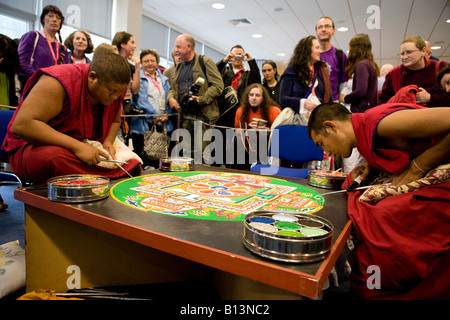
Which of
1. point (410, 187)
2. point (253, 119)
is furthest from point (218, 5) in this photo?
point (410, 187)

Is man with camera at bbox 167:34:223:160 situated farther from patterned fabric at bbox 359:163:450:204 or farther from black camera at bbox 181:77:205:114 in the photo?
patterned fabric at bbox 359:163:450:204

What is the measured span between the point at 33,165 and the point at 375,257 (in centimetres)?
133

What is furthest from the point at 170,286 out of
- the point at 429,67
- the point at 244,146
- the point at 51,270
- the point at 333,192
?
the point at 429,67

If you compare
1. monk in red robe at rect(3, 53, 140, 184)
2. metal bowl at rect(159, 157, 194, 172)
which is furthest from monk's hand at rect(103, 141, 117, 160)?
metal bowl at rect(159, 157, 194, 172)

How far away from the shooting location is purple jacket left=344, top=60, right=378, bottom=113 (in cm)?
242

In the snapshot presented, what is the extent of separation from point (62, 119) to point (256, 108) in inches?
76.3

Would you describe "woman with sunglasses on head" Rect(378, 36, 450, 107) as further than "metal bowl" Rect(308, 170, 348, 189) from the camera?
Yes

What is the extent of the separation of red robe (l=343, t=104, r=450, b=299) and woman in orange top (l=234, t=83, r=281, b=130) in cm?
202

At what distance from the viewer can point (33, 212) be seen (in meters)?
1.05

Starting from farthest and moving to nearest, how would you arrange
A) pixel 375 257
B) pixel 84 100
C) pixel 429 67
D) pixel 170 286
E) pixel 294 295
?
pixel 429 67 → pixel 84 100 → pixel 170 286 → pixel 375 257 → pixel 294 295

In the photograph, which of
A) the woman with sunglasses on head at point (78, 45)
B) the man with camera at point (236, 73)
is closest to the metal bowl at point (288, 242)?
the man with camera at point (236, 73)

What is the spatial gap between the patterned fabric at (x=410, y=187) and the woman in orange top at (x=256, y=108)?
73.7 inches

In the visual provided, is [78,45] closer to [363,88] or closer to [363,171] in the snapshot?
[363,88]
